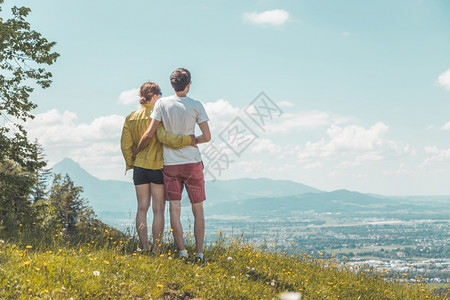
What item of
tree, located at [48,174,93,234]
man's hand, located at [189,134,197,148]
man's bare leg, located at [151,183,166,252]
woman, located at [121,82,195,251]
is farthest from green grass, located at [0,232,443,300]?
tree, located at [48,174,93,234]

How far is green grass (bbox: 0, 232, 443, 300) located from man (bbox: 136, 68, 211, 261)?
3.14 ft

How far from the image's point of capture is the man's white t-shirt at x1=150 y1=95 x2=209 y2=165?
636 cm

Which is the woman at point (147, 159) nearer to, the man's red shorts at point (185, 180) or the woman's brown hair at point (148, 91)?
the woman's brown hair at point (148, 91)

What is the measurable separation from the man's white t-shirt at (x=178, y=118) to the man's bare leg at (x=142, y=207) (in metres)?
0.58

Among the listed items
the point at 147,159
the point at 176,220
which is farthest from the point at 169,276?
the point at 147,159

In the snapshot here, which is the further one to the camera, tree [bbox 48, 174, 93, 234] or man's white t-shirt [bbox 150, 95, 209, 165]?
tree [bbox 48, 174, 93, 234]

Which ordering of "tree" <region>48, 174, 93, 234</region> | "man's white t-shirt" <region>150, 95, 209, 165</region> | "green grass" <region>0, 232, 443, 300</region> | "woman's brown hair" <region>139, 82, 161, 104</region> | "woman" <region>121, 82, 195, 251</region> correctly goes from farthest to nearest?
"tree" <region>48, 174, 93, 234</region>
"woman's brown hair" <region>139, 82, 161, 104</region>
"woman" <region>121, 82, 195, 251</region>
"man's white t-shirt" <region>150, 95, 209, 165</region>
"green grass" <region>0, 232, 443, 300</region>

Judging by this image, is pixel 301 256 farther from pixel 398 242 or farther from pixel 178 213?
pixel 398 242

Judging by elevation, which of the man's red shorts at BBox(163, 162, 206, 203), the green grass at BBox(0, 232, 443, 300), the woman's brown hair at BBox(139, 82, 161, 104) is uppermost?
the woman's brown hair at BBox(139, 82, 161, 104)

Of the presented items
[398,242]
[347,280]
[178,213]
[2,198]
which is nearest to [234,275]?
[178,213]

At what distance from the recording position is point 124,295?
456 cm

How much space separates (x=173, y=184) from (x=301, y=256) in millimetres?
3977

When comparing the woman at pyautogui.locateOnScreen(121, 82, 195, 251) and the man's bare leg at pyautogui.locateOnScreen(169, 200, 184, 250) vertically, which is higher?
the woman at pyautogui.locateOnScreen(121, 82, 195, 251)

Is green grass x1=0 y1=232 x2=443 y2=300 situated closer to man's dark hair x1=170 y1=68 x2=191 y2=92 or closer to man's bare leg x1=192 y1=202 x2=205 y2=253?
man's bare leg x1=192 y1=202 x2=205 y2=253
